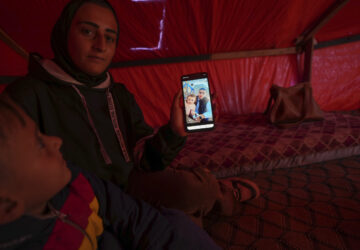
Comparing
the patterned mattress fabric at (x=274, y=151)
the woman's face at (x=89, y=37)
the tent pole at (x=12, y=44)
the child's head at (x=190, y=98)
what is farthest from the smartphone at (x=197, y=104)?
the tent pole at (x=12, y=44)

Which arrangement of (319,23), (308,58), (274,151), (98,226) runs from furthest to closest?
(308,58) → (319,23) → (274,151) → (98,226)

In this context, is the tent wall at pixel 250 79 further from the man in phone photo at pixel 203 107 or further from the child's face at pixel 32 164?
the child's face at pixel 32 164

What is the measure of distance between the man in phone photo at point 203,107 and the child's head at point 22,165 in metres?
0.77

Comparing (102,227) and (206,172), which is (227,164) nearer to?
(206,172)

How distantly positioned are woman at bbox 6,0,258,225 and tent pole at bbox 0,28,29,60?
1.08 metres

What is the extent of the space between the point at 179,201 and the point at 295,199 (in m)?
0.48

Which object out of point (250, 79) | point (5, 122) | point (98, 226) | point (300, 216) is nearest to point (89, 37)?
point (5, 122)

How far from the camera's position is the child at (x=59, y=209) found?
0.23m

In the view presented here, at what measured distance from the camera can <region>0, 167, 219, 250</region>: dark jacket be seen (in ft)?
0.91

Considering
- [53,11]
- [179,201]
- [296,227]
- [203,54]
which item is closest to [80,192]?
[179,201]

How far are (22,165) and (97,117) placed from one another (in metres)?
0.33

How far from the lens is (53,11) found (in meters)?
1.09

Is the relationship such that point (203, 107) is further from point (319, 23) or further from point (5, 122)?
point (319, 23)

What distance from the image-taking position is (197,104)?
97 cm
